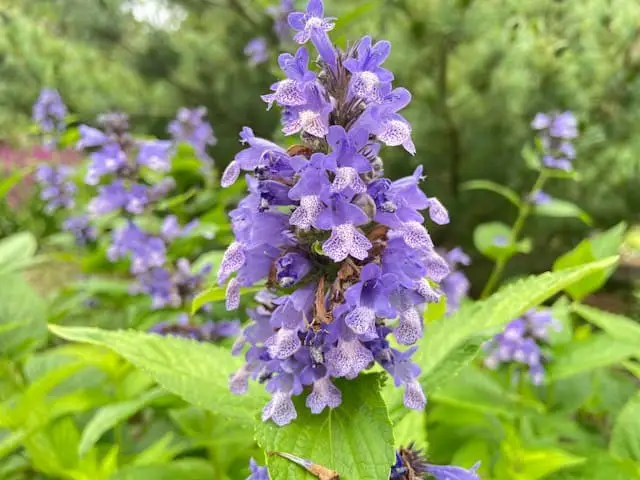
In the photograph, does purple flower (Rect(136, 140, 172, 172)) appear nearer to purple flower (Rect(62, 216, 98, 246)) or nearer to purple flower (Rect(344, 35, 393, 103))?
purple flower (Rect(62, 216, 98, 246))

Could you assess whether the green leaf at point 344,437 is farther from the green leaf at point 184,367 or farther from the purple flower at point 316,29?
the purple flower at point 316,29

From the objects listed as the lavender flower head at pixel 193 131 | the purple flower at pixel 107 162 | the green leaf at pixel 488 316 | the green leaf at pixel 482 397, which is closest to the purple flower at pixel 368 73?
the green leaf at pixel 488 316

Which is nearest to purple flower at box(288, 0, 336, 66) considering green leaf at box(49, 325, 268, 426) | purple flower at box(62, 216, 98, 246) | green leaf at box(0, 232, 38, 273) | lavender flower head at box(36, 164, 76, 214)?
green leaf at box(49, 325, 268, 426)

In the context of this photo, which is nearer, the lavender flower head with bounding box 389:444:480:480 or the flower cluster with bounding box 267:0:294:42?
the lavender flower head with bounding box 389:444:480:480

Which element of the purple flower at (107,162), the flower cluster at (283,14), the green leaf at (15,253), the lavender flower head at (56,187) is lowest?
the green leaf at (15,253)

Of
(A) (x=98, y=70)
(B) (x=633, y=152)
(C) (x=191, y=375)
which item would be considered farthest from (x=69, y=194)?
(B) (x=633, y=152)

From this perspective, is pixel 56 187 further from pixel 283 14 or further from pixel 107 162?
pixel 283 14

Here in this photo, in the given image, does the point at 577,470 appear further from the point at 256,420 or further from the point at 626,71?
the point at 626,71
